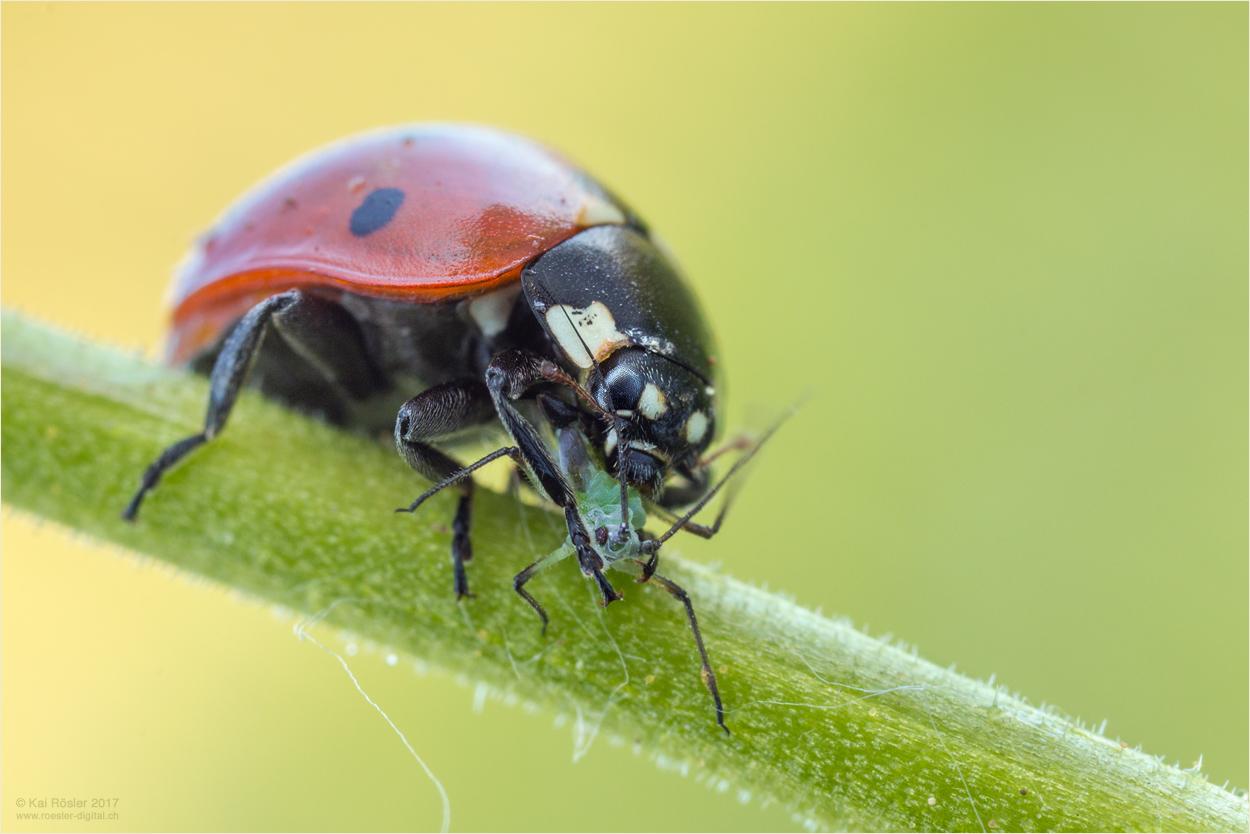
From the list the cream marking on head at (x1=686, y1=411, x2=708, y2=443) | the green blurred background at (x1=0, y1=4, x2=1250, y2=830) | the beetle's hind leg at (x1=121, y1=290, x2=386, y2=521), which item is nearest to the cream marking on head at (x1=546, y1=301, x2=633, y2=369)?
the cream marking on head at (x1=686, y1=411, x2=708, y2=443)

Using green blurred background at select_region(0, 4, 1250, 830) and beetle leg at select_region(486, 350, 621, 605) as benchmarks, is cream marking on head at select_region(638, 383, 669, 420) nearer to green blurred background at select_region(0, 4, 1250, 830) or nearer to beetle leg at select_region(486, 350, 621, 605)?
beetle leg at select_region(486, 350, 621, 605)

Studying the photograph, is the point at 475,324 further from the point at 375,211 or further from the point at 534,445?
the point at 534,445

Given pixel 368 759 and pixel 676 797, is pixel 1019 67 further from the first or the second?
pixel 368 759

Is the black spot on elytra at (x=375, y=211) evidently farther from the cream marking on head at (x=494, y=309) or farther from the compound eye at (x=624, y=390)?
the compound eye at (x=624, y=390)

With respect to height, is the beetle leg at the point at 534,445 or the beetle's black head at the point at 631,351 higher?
the beetle's black head at the point at 631,351

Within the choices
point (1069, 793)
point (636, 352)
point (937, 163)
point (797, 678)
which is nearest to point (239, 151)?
point (937, 163)

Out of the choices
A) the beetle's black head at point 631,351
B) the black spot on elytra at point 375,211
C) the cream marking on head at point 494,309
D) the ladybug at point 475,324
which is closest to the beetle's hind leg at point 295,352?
the ladybug at point 475,324
